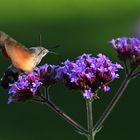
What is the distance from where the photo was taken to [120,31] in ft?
50.3

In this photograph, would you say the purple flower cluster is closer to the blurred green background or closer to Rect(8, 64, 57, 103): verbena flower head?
Rect(8, 64, 57, 103): verbena flower head

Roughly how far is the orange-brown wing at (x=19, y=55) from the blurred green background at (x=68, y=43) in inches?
177

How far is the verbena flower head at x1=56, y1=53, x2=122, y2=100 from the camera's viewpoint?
5.27 meters

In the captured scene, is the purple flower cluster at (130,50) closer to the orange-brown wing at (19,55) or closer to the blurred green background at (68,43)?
the orange-brown wing at (19,55)

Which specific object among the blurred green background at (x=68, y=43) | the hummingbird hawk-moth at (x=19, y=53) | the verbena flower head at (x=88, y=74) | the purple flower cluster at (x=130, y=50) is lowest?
the verbena flower head at (x=88, y=74)

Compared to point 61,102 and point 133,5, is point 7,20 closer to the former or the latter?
point 133,5

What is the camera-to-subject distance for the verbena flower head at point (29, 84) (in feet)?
17.8

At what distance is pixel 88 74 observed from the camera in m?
5.28

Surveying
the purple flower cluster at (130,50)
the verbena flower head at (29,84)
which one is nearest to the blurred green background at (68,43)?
the purple flower cluster at (130,50)

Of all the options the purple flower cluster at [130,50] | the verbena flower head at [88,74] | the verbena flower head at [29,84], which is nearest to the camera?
the verbena flower head at [88,74]

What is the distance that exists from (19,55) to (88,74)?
484 mm

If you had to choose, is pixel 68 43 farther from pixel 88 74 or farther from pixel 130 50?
pixel 88 74

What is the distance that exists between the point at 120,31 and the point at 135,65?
982cm

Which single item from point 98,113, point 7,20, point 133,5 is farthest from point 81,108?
point 133,5
